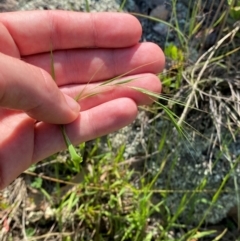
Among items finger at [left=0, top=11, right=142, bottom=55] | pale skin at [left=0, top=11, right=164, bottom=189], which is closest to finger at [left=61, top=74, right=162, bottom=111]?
pale skin at [left=0, top=11, right=164, bottom=189]

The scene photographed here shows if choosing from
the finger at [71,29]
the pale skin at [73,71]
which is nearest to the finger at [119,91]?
the pale skin at [73,71]

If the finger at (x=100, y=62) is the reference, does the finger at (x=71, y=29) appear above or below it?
above

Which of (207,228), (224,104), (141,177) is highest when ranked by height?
(224,104)

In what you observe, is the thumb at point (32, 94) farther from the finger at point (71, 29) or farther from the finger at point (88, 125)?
the finger at point (71, 29)

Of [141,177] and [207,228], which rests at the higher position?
[141,177]

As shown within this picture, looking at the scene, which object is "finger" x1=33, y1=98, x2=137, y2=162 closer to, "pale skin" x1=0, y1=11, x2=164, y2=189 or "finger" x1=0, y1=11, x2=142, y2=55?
"pale skin" x1=0, y1=11, x2=164, y2=189

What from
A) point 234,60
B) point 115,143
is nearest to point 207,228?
point 115,143

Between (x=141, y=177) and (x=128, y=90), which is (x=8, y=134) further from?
(x=141, y=177)
